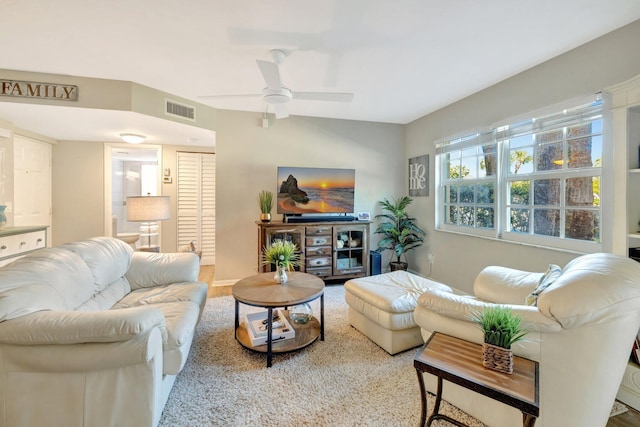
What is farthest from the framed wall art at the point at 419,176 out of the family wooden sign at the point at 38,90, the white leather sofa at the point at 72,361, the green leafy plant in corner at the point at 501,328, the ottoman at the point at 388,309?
the family wooden sign at the point at 38,90

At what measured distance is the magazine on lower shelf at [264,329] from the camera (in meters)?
2.17

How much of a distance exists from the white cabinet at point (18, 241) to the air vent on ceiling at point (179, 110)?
1.89 m

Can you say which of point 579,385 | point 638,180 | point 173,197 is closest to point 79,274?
point 579,385

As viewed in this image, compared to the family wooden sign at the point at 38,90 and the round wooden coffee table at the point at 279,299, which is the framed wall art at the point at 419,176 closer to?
the round wooden coffee table at the point at 279,299

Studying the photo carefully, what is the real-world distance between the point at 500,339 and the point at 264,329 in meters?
1.67

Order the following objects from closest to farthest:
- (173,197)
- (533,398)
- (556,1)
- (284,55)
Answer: (533,398) < (556,1) < (284,55) < (173,197)

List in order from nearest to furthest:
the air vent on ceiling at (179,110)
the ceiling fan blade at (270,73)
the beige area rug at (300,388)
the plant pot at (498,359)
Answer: the plant pot at (498,359) < the beige area rug at (300,388) < the ceiling fan blade at (270,73) < the air vent on ceiling at (179,110)

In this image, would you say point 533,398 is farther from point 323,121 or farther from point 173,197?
point 173,197

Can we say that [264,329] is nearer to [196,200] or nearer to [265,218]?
[265,218]

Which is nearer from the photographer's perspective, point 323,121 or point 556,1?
point 556,1

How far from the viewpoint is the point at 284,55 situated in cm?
240

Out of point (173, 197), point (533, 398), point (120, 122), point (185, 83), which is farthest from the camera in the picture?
point (173, 197)

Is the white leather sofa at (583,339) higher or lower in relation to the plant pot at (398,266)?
higher

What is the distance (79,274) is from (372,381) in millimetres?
2068
